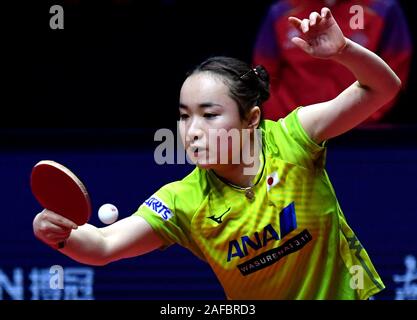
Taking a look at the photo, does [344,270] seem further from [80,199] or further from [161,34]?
[161,34]

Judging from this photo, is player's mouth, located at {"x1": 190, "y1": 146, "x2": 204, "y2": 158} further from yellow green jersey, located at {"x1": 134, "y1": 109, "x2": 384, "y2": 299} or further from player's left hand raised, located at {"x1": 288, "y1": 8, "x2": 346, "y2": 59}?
player's left hand raised, located at {"x1": 288, "y1": 8, "x2": 346, "y2": 59}

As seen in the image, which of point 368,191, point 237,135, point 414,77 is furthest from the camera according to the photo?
point 414,77

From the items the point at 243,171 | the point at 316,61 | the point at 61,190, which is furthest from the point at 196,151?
the point at 316,61

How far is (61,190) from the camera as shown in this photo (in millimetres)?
2865

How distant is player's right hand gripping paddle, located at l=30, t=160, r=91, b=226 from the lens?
286 cm

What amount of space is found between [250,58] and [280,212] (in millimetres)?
1810

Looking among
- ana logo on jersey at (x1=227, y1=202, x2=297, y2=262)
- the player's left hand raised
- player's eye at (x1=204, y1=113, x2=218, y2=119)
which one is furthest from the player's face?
the player's left hand raised

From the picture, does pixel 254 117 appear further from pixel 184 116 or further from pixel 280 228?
pixel 280 228

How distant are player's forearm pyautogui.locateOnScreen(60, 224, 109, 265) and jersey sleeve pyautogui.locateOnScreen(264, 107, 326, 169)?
58 centimetres

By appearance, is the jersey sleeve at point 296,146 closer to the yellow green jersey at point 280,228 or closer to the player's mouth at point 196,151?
the yellow green jersey at point 280,228

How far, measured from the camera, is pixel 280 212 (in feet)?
9.91

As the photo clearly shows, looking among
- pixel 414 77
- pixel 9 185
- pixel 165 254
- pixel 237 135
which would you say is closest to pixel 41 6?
pixel 9 185

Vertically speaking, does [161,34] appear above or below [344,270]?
above

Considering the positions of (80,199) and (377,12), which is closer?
(80,199)
